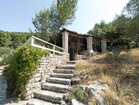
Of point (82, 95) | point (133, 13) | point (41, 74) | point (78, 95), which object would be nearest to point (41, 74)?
point (41, 74)

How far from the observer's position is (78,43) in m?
10.4

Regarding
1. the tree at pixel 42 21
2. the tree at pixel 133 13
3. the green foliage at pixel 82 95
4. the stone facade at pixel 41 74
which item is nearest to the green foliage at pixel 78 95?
the green foliage at pixel 82 95

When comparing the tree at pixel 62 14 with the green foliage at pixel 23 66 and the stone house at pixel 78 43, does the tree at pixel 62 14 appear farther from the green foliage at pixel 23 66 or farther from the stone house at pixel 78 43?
the green foliage at pixel 23 66

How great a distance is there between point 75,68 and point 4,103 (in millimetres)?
3671

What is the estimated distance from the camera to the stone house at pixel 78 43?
301 inches

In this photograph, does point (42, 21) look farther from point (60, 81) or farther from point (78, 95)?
point (78, 95)

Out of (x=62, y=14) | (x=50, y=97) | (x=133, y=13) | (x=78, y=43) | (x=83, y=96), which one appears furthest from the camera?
(x=78, y=43)

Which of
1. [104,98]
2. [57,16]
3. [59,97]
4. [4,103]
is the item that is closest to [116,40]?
[57,16]

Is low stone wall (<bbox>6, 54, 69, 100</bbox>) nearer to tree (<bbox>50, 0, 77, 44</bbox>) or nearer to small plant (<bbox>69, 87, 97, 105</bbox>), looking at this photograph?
small plant (<bbox>69, 87, 97, 105</bbox>)

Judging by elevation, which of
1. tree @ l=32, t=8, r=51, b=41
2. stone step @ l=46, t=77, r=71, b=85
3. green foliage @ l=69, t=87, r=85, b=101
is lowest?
green foliage @ l=69, t=87, r=85, b=101

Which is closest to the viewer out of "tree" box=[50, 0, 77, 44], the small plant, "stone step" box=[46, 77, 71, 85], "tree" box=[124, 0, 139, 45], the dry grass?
the dry grass

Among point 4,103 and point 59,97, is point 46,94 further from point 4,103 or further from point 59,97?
point 4,103

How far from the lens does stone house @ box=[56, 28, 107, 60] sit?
7.65 meters

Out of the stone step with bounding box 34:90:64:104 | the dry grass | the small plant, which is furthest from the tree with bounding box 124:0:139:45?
the stone step with bounding box 34:90:64:104
